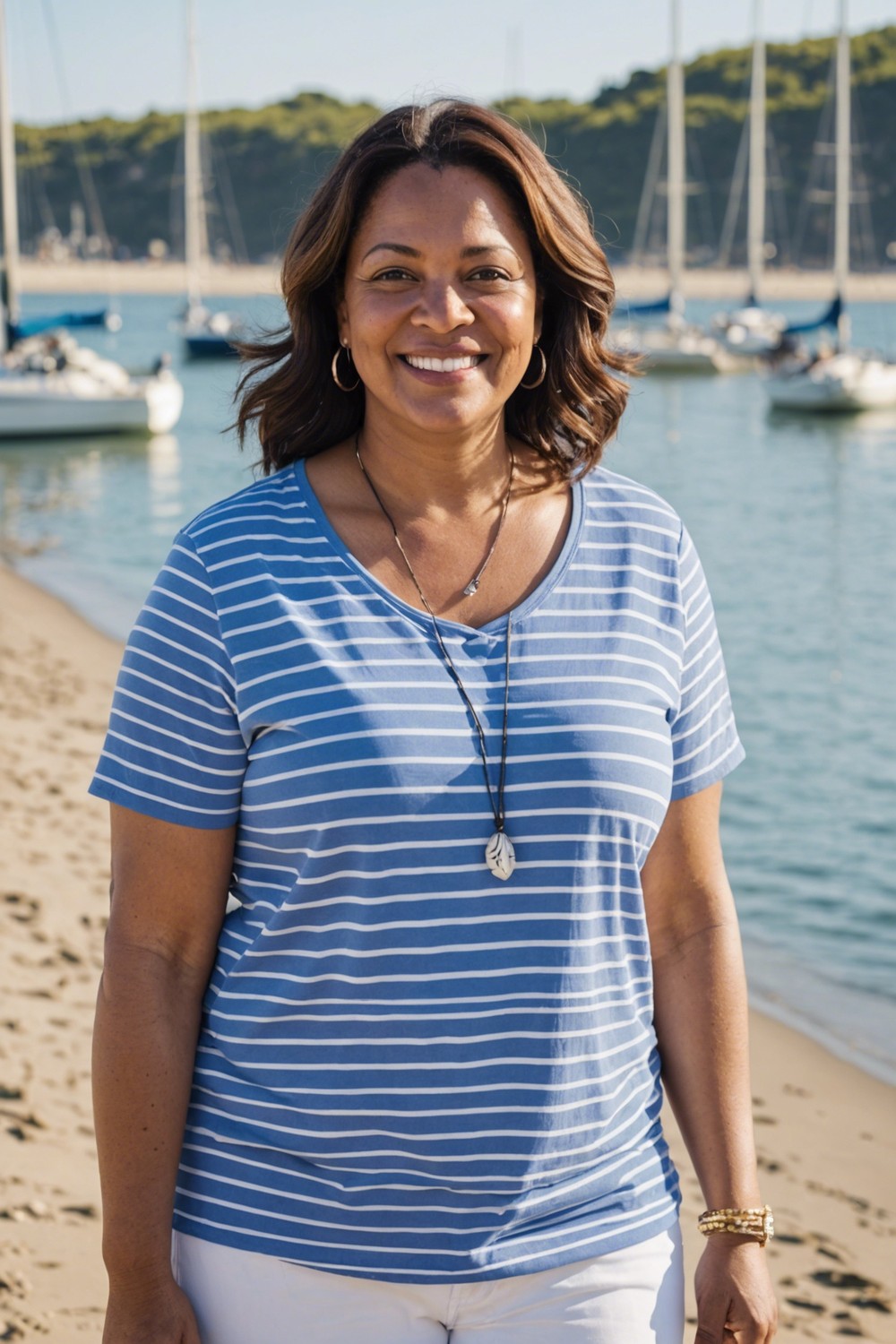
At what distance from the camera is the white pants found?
1.68 metres

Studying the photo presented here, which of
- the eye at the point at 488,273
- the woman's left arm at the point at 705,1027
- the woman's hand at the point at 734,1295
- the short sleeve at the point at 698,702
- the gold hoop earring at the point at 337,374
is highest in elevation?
the eye at the point at 488,273

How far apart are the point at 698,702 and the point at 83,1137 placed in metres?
2.95

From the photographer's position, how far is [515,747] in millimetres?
1727

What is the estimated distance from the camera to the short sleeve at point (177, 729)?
1702mm

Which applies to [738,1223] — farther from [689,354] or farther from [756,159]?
[756,159]

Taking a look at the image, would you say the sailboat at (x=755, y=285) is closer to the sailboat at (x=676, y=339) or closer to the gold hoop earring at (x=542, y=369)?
the sailboat at (x=676, y=339)

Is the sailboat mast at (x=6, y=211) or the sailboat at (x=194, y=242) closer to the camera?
the sailboat mast at (x=6, y=211)

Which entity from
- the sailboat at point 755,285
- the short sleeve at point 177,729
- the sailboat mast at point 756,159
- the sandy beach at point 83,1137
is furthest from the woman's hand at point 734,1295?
the sailboat mast at point 756,159

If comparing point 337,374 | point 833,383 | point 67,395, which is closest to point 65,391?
point 67,395

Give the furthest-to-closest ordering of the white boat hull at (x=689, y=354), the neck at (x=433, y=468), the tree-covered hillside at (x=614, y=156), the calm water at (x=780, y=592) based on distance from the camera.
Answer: the tree-covered hillside at (x=614, y=156) < the white boat hull at (x=689, y=354) < the calm water at (x=780, y=592) < the neck at (x=433, y=468)

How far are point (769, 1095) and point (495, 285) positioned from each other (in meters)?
4.29

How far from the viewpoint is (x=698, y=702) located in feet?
6.33

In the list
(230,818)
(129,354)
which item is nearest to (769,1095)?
(230,818)

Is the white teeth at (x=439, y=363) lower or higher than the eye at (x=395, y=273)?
lower
